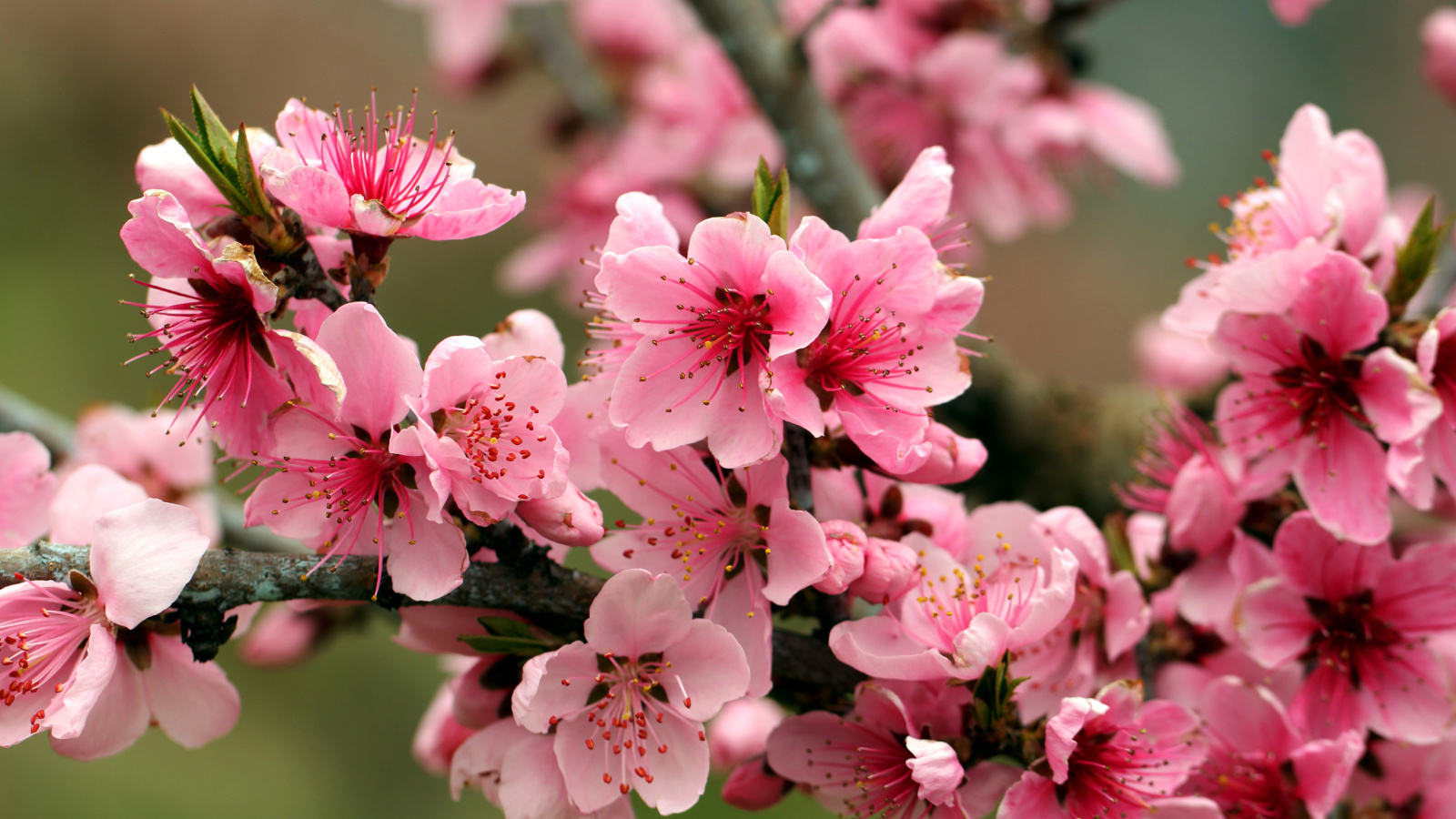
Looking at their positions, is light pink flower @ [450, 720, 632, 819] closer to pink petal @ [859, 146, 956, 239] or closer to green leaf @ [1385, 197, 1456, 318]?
pink petal @ [859, 146, 956, 239]

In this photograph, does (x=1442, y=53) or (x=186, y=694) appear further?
(x=1442, y=53)

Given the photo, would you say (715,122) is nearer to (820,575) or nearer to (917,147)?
(917,147)

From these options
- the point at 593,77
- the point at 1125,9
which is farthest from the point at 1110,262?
the point at 593,77

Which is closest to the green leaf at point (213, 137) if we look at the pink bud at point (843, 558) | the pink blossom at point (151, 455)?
the pink bud at point (843, 558)

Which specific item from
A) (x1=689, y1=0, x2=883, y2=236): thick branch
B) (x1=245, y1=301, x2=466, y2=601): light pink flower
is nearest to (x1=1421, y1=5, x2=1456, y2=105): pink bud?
(x1=689, y1=0, x2=883, y2=236): thick branch

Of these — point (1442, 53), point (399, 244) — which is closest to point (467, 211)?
point (1442, 53)

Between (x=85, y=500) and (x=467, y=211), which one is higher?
(x=467, y=211)

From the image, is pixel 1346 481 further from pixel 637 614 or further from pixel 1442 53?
pixel 1442 53
